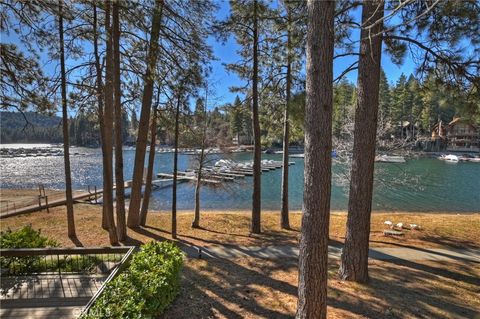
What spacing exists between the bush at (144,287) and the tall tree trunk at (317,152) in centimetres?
187

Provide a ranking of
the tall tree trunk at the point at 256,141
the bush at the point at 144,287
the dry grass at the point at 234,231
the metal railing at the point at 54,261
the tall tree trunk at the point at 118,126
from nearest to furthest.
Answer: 1. the bush at the point at 144,287
2. the metal railing at the point at 54,261
3. the tall tree trunk at the point at 118,126
4. the dry grass at the point at 234,231
5. the tall tree trunk at the point at 256,141

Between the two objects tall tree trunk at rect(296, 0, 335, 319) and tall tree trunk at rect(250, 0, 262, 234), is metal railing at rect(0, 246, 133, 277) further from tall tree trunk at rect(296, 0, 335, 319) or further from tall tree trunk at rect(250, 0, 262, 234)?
tall tree trunk at rect(250, 0, 262, 234)

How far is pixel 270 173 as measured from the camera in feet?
114

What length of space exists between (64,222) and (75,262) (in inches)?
217

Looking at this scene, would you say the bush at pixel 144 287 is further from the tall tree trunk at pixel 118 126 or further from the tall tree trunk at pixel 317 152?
the tall tree trunk at pixel 118 126

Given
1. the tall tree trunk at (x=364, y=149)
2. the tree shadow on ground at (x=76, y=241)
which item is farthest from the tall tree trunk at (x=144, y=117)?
the tall tree trunk at (x=364, y=149)

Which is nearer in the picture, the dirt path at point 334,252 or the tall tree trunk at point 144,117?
the dirt path at point 334,252

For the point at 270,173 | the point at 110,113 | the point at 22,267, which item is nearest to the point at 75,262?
the point at 22,267

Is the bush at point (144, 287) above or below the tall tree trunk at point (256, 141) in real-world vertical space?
below

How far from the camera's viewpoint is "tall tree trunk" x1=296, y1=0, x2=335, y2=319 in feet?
11.4

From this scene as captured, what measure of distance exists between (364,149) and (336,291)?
8.10ft

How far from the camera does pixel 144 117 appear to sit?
959cm

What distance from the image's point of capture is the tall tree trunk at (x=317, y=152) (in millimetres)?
3467

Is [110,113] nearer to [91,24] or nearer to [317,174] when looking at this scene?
[91,24]
